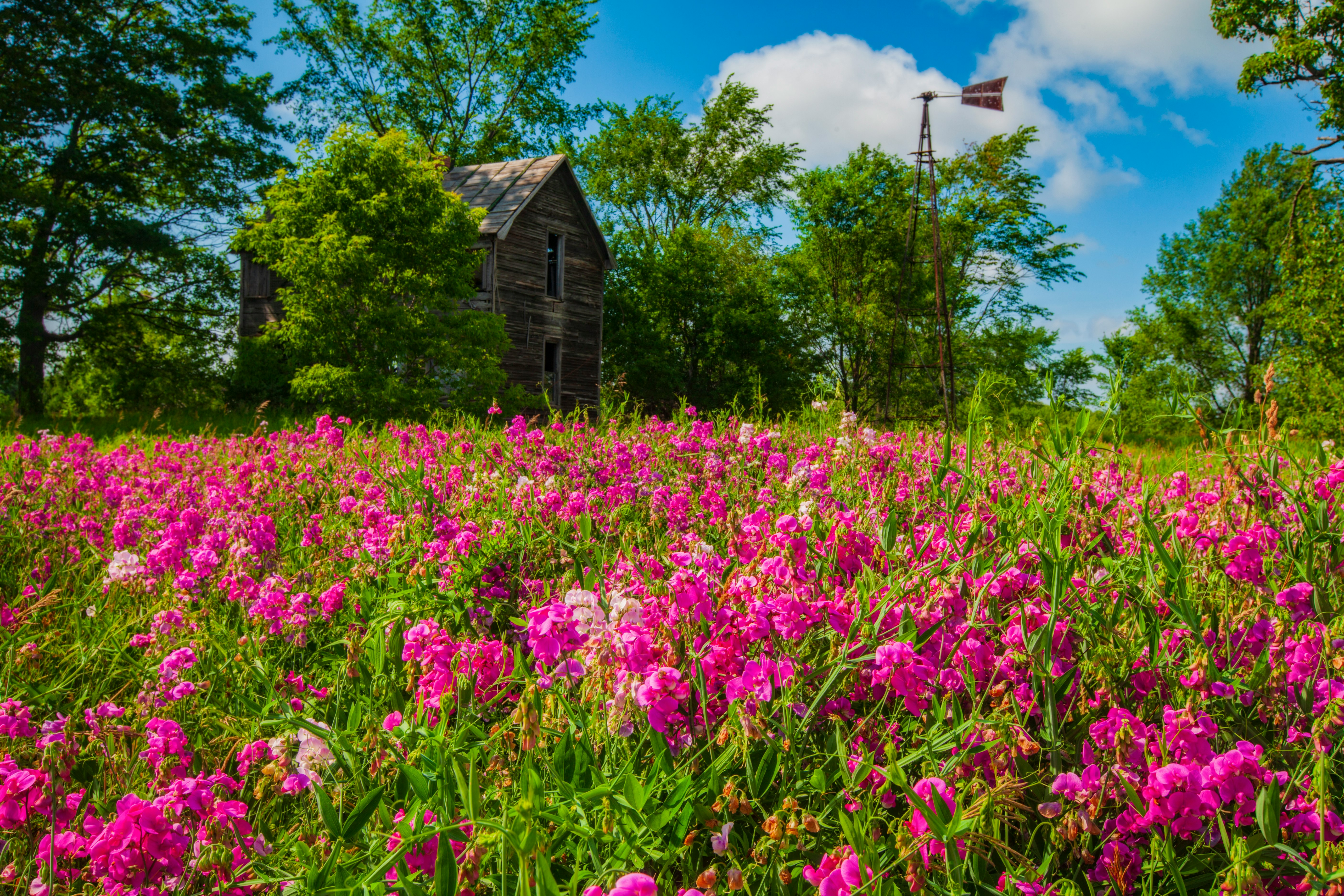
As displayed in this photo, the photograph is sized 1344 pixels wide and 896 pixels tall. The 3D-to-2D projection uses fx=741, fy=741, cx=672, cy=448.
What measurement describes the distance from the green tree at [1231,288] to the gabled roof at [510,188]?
2713 centimetres

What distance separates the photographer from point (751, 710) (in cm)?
155

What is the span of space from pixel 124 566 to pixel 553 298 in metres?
22.3

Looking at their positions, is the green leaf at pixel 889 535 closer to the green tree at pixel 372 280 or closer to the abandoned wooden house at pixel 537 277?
the green tree at pixel 372 280

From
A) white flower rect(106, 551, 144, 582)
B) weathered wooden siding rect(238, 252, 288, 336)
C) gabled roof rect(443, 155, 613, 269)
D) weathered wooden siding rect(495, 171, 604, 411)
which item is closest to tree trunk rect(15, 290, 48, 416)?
weathered wooden siding rect(238, 252, 288, 336)

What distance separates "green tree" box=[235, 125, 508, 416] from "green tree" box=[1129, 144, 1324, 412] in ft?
106

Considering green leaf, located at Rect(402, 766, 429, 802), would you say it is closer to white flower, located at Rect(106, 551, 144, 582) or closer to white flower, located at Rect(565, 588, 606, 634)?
white flower, located at Rect(565, 588, 606, 634)

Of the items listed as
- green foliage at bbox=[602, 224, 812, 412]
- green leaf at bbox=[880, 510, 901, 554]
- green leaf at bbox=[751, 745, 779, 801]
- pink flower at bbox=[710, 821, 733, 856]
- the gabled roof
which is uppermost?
the gabled roof

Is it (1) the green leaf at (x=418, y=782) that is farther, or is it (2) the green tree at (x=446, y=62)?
(2) the green tree at (x=446, y=62)

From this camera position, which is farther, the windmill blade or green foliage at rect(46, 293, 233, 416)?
green foliage at rect(46, 293, 233, 416)

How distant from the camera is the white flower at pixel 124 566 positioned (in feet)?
8.76

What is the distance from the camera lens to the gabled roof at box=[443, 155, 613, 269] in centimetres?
2206

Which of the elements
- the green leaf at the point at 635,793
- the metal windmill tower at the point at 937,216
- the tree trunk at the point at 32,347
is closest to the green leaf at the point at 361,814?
the green leaf at the point at 635,793

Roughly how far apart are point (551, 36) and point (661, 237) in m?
10.9

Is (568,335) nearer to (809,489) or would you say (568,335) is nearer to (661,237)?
(661,237)
